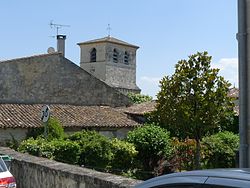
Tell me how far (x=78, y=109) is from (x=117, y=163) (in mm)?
10470

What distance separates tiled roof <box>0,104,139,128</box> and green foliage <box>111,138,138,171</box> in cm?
675

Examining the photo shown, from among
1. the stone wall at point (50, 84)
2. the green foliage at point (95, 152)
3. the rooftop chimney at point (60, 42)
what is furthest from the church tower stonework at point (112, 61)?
the green foliage at point (95, 152)

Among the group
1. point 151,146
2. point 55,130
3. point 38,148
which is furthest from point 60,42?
point 38,148

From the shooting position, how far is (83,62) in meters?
70.4

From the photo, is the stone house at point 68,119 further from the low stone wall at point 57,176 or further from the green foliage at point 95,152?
the low stone wall at point 57,176

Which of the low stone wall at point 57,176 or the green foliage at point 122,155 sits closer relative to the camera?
the low stone wall at point 57,176

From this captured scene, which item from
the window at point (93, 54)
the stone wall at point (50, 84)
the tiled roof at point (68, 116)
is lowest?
the tiled roof at point (68, 116)

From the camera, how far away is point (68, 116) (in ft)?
101

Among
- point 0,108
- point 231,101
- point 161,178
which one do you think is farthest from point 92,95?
point 161,178

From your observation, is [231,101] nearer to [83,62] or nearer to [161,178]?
[161,178]

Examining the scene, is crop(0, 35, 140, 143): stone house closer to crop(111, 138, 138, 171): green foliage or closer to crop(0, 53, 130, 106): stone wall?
crop(0, 53, 130, 106): stone wall

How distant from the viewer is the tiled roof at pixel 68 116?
27834 millimetres

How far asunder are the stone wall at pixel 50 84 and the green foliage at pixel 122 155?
38.5 feet

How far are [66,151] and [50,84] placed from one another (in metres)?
14.4
